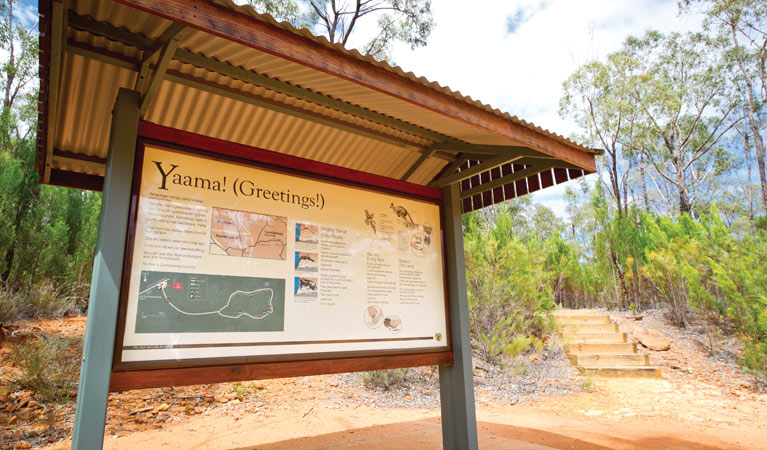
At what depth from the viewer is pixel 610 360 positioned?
8.62 meters

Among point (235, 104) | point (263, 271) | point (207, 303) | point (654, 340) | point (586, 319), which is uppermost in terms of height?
point (235, 104)

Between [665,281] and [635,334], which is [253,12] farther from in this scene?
[665,281]

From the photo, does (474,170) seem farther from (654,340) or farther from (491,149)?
(654,340)

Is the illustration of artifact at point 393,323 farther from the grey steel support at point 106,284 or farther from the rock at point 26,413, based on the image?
the rock at point 26,413

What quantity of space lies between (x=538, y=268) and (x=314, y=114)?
22.5 feet

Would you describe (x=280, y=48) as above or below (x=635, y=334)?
above

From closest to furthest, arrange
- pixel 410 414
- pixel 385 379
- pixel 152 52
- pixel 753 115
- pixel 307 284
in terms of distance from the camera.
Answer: pixel 152 52 < pixel 307 284 < pixel 410 414 < pixel 385 379 < pixel 753 115

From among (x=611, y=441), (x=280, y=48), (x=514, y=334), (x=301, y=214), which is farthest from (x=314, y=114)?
(x=514, y=334)

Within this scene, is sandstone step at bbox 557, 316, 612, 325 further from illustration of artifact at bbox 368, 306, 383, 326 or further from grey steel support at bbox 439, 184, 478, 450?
illustration of artifact at bbox 368, 306, 383, 326

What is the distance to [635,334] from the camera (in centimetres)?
993

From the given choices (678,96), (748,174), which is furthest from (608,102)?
(748,174)

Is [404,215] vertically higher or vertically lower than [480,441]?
higher

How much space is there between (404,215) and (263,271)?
1456 millimetres

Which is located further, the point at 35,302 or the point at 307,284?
the point at 35,302
